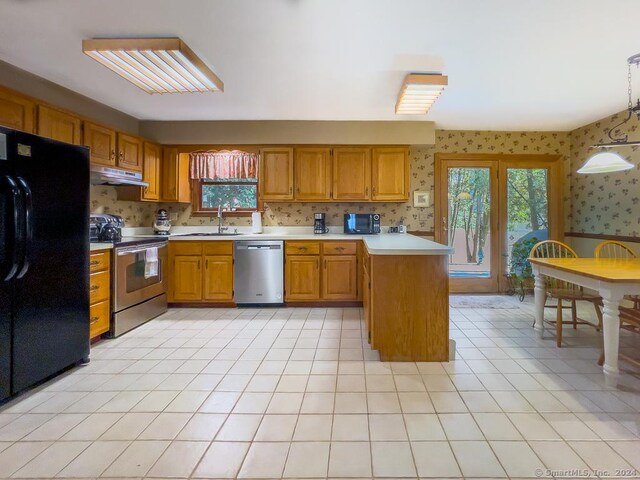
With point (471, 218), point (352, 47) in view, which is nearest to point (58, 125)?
point (352, 47)

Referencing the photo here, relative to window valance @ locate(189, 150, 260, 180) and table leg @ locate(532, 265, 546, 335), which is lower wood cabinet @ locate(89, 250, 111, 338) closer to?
window valance @ locate(189, 150, 260, 180)

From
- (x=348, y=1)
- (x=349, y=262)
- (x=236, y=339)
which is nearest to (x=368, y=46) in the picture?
(x=348, y=1)

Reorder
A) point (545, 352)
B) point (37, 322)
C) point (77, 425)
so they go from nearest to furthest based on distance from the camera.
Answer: point (77, 425) → point (37, 322) → point (545, 352)

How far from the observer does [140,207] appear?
14.4 feet

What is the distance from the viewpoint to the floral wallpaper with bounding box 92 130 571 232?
4.57 m

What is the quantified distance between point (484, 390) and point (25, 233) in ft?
9.81

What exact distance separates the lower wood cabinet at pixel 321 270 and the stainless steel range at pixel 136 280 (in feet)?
4.84

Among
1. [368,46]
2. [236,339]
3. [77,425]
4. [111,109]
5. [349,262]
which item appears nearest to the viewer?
[77,425]

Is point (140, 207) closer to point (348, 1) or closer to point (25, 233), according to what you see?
point (25, 233)

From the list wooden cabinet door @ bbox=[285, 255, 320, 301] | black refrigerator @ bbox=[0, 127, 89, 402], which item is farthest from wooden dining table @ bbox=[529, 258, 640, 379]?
black refrigerator @ bbox=[0, 127, 89, 402]

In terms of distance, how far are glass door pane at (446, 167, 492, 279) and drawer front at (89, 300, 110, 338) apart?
13.9 feet

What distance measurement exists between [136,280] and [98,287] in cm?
48

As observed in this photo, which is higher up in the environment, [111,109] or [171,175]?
[111,109]

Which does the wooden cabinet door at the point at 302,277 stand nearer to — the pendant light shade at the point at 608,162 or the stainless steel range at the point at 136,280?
the stainless steel range at the point at 136,280
